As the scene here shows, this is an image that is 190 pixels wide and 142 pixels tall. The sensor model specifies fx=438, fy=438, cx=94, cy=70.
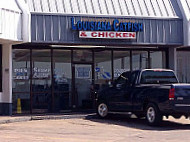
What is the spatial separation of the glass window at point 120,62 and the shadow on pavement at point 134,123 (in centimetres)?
277

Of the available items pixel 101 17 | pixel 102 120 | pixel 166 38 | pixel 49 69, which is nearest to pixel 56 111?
pixel 49 69

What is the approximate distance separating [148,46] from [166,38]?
108 centimetres

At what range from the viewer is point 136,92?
15844mm

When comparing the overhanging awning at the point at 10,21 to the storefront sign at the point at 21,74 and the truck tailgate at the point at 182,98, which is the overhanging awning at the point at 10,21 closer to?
the storefront sign at the point at 21,74

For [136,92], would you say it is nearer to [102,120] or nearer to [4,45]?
[102,120]

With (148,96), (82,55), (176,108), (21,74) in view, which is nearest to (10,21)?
(21,74)

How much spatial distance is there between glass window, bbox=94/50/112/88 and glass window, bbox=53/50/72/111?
135cm

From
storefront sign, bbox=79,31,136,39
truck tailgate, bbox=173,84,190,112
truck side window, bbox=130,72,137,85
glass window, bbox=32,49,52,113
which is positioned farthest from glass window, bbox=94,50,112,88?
truck tailgate, bbox=173,84,190,112

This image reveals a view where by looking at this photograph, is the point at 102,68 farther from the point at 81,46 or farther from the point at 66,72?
the point at 66,72

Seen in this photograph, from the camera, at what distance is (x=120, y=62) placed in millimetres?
20953

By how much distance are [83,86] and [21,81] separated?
2.99 meters

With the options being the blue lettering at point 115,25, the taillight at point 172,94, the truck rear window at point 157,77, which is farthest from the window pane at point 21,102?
the taillight at point 172,94

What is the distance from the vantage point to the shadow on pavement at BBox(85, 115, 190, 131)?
14719mm

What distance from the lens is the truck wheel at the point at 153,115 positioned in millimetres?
14758
